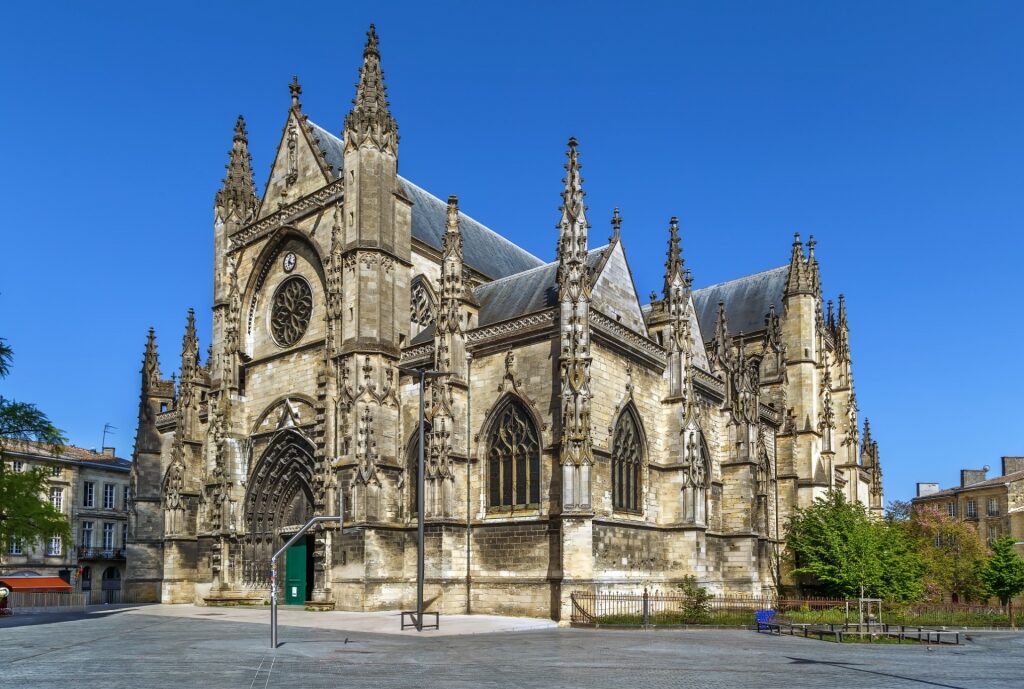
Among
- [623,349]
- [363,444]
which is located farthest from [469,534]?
[623,349]

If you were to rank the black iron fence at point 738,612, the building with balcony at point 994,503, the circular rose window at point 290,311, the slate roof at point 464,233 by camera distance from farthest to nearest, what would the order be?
the building with balcony at point 994,503 → the slate roof at point 464,233 → the circular rose window at point 290,311 → the black iron fence at point 738,612

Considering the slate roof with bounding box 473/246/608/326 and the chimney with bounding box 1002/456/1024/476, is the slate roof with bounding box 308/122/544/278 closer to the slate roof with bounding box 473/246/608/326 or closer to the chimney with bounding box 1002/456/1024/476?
the slate roof with bounding box 473/246/608/326

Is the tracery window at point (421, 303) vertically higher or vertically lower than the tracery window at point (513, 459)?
higher

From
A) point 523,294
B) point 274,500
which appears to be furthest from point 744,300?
point 274,500

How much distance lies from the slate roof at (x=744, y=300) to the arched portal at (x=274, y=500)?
67.2 feet

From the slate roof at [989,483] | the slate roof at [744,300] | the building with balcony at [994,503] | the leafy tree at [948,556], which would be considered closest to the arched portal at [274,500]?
the slate roof at [744,300]

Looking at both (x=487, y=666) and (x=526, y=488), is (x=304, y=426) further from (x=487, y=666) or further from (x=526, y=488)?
(x=487, y=666)

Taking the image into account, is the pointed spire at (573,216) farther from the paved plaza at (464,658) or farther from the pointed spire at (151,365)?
the pointed spire at (151,365)

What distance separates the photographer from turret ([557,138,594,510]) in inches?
987

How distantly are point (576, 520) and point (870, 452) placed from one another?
3347 cm

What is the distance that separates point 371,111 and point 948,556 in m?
36.2

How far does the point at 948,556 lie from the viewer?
47.5 m

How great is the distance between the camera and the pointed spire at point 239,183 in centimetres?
3775

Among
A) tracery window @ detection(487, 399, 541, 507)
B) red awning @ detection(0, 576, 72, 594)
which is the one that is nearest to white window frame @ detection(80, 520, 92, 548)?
red awning @ detection(0, 576, 72, 594)
